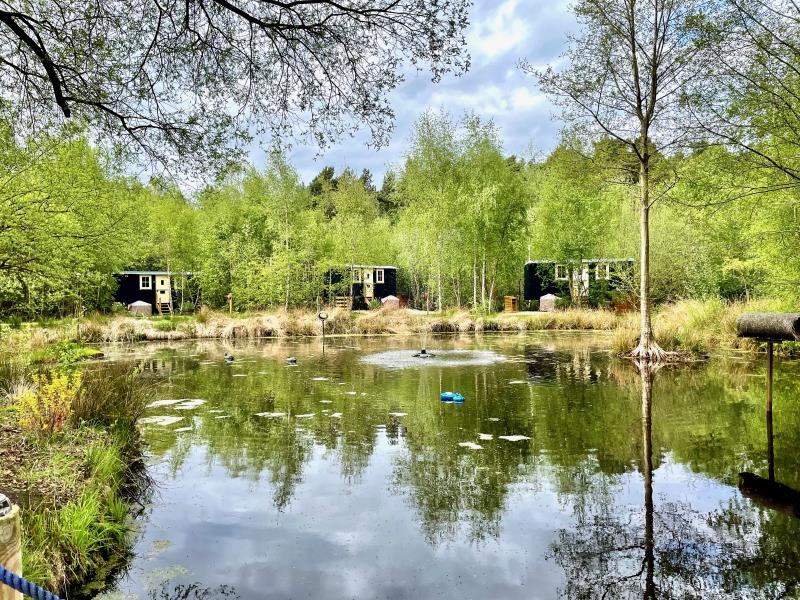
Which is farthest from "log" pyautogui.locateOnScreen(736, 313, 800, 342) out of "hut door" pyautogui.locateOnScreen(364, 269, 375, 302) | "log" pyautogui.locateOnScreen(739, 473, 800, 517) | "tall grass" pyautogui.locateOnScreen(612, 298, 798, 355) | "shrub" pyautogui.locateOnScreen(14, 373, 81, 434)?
"hut door" pyautogui.locateOnScreen(364, 269, 375, 302)

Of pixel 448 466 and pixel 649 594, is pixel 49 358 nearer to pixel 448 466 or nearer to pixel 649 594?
pixel 448 466

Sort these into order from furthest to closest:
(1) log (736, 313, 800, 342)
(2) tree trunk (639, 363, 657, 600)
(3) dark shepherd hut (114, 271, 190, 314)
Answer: (3) dark shepherd hut (114, 271, 190, 314), (1) log (736, 313, 800, 342), (2) tree trunk (639, 363, 657, 600)

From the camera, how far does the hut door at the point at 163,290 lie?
3884cm

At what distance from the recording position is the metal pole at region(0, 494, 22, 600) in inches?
82.5

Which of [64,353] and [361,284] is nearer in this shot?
[64,353]

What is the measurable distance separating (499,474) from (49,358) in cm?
1351

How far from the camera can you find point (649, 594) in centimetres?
368

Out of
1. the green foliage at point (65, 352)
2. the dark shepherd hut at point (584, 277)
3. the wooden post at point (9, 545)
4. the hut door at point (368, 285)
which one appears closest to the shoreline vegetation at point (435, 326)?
the green foliage at point (65, 352)

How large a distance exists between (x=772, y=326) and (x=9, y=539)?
825 cm

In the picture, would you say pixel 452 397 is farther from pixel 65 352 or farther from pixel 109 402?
pixel 65 352

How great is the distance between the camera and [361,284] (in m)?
43.0

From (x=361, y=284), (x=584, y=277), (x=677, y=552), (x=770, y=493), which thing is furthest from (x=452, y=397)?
(x=361, y=284)

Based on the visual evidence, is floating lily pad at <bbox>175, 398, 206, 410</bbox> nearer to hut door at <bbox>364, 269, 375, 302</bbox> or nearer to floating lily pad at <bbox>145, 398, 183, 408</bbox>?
floating lily pad at <bbox>145, 398, 183, 408</bbox>

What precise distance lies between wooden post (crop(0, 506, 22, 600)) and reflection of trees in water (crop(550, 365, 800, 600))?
126 inches
